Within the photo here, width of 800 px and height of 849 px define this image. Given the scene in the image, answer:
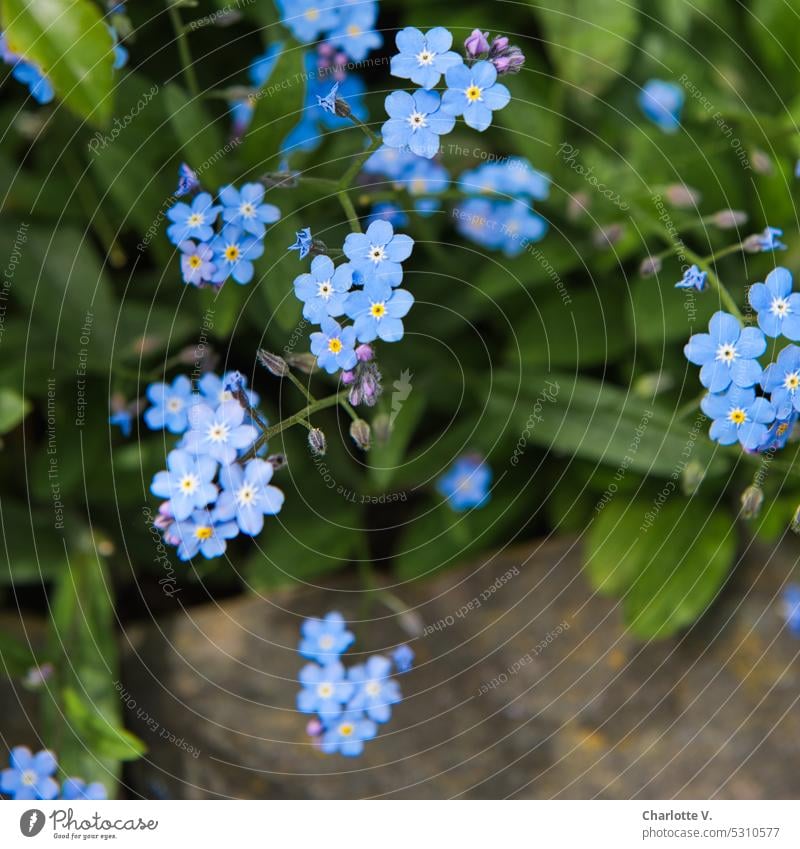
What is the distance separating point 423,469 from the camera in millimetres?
1479

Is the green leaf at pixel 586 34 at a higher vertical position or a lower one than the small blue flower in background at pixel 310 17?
higher

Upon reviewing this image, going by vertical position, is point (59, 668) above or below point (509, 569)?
below

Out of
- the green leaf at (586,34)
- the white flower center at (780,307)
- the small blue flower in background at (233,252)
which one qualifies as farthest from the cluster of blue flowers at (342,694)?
the green leaf at (586,34)

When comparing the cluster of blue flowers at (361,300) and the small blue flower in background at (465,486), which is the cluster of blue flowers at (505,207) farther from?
the cluster of blue flowers at (361,300)

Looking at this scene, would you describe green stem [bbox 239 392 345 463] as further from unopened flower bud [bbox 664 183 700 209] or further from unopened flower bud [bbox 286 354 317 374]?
unopened flower bud [bbox 664 183 700 209]

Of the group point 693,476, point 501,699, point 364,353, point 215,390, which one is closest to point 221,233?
point 215,390

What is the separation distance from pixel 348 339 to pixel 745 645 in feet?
3.48

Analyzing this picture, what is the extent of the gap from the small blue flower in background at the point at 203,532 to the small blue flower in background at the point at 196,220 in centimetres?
33

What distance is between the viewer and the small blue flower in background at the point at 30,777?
4.16ft

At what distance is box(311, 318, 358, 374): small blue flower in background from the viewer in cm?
92

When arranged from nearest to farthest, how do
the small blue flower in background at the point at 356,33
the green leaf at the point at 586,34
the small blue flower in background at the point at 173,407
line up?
1. the small blue flower in background at the point at 173,407
2. the small blue flower in background at the point at 356,33
3. the green leaf at the point at 586,34

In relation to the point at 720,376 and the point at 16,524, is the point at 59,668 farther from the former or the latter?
the point at 720,376

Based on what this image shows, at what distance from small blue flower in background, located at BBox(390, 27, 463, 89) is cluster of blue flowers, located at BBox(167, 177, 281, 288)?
0.76 feet
